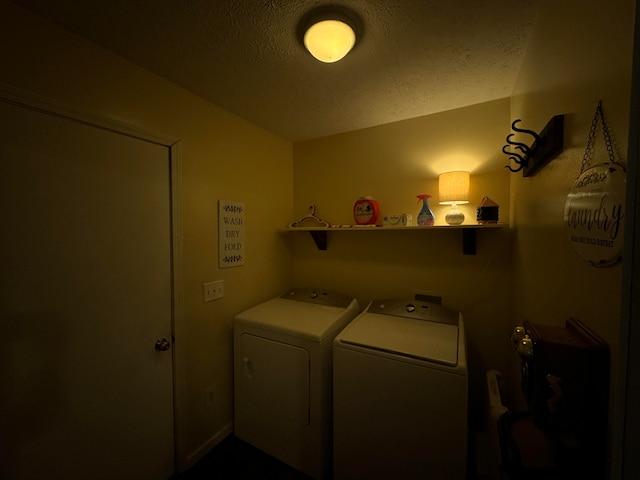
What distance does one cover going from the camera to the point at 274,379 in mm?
1580

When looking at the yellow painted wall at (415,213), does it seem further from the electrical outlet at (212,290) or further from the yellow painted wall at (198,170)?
the electrical outlet at (212,290)

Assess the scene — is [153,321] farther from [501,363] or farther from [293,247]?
[501,363]

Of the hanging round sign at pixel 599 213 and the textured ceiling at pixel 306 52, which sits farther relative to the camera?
the textured ceiling at pixel 306 52

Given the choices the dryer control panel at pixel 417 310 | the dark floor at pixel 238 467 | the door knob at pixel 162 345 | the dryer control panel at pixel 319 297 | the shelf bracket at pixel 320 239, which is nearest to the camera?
the door knob at pixel 162 345

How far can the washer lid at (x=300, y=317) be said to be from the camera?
4.96 feet

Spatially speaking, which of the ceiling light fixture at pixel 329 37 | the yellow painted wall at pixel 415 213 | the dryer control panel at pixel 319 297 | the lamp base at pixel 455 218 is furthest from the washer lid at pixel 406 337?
the ceiling light fixture at pixel 329 37

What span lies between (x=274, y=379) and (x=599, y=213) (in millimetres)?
1691

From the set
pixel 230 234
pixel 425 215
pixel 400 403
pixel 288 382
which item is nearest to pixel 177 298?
pixel 230 234

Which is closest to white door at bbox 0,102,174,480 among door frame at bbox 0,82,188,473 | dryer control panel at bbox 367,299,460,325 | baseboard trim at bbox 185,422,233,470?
door frame at bbox 0,82,188,473

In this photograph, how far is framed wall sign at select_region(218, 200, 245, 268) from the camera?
1.74 meters

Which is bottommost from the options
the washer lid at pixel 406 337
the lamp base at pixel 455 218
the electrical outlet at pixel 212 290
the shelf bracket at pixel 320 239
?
the washer lid at pixel 406 337

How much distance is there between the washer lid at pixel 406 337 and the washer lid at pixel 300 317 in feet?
0.41

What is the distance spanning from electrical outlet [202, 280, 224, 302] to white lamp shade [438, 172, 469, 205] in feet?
5.55

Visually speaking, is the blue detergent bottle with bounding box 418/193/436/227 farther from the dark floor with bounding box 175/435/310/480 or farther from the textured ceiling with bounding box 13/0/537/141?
the dark floor with bounding box 175/435/310/480
